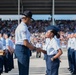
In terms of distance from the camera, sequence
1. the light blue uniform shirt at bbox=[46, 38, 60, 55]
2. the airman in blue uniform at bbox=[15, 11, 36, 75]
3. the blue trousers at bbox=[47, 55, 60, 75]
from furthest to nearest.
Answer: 1. the blue trousers at bbox=[47, 55, 60, 75]
2. the light blue uniform shirt at bbox=[46, 38, 60, 55]
3. the airman in blue uniform at bbox=[15, 11, 36, 75]

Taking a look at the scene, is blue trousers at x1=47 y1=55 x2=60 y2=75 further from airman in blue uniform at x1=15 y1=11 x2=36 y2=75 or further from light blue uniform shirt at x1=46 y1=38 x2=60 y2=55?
airman in blue uniform at x1=15 y1=11 x2=36 y2=75

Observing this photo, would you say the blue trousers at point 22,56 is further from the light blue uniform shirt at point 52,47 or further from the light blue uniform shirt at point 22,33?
the light blue uniform shirt at point 52,47

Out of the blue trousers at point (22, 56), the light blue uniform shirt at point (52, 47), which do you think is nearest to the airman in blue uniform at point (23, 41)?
the blue trousers at point (22, 56)

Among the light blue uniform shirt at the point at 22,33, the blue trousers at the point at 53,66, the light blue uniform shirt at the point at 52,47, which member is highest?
the light blue uniform shirt at the point at 22,33

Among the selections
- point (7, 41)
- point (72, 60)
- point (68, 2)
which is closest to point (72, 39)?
point (72, 60)

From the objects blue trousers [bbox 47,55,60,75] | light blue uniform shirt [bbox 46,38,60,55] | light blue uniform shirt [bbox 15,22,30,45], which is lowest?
blue trousers [bbox 47,55,60,75]

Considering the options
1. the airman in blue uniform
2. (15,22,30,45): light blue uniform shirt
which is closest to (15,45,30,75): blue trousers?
the airman in blue uniform

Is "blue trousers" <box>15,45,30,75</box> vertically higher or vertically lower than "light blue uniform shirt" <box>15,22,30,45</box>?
lower

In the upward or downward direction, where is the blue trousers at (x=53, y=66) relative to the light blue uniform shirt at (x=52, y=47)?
downward

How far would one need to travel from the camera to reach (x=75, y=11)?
4459 cm

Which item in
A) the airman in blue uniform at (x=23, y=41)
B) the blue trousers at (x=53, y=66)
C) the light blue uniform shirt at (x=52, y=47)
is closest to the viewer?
the airman in blue uniform at (x=23, y=41)

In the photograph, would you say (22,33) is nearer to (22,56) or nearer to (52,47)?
(22,56)

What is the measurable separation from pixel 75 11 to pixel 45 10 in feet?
12.8

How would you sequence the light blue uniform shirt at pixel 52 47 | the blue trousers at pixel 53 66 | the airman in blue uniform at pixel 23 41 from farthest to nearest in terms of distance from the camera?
the blue trousers at pixel 53 66 → the light blue uniform shirt at pixel 52 47 → the airman in blue uniform at pixel 23 41
